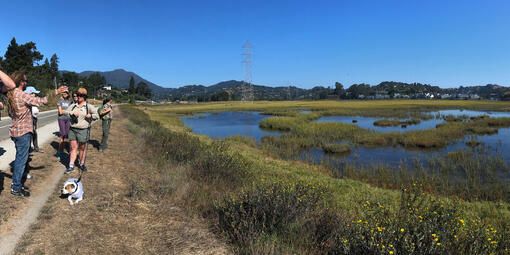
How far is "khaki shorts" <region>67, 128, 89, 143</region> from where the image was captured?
6285 mm

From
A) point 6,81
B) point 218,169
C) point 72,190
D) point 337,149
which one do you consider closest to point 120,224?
point 72,190

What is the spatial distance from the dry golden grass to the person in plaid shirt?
2.51ft

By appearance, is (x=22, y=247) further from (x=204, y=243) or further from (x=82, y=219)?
(x=204, y=243)

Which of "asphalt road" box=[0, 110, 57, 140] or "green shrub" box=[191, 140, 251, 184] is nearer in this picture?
"green shrub" box=[191, 140, 251, 184]

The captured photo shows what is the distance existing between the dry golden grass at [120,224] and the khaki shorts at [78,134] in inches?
39.6

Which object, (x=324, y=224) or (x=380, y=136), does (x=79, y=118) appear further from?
(x=380, y=136)

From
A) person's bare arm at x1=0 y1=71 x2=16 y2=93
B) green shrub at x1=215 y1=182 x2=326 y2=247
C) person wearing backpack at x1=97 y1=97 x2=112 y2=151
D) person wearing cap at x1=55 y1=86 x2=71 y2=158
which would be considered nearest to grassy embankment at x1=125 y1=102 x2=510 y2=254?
green shrub at x1=215 y1=182 x2=326 y2=247

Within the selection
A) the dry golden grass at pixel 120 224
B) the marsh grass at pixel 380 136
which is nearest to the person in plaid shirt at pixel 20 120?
the dry golden grass at pixel 120 224

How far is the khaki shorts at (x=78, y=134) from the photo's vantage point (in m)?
6.29

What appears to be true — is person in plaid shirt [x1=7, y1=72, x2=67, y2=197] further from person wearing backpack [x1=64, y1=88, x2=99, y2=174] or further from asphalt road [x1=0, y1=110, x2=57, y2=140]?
asphalt road [x1=0, y1=110, x2=57, y2=140]

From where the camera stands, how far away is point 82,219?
4.55m

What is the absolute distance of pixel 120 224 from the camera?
15.1 feet

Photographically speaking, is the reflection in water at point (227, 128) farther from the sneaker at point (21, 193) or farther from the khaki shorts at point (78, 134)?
the sneaker at point (21, 193)

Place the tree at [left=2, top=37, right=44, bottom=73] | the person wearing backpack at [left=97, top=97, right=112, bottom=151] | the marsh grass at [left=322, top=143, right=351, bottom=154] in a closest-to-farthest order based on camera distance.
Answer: the person wearing backpack at [left=97, top=97, right=112, bottom=151] → the marsh grass at [left=322, top=143, right=351, bottom=154] → the tree at [left=2, top=37, right=44, bottom=73]
